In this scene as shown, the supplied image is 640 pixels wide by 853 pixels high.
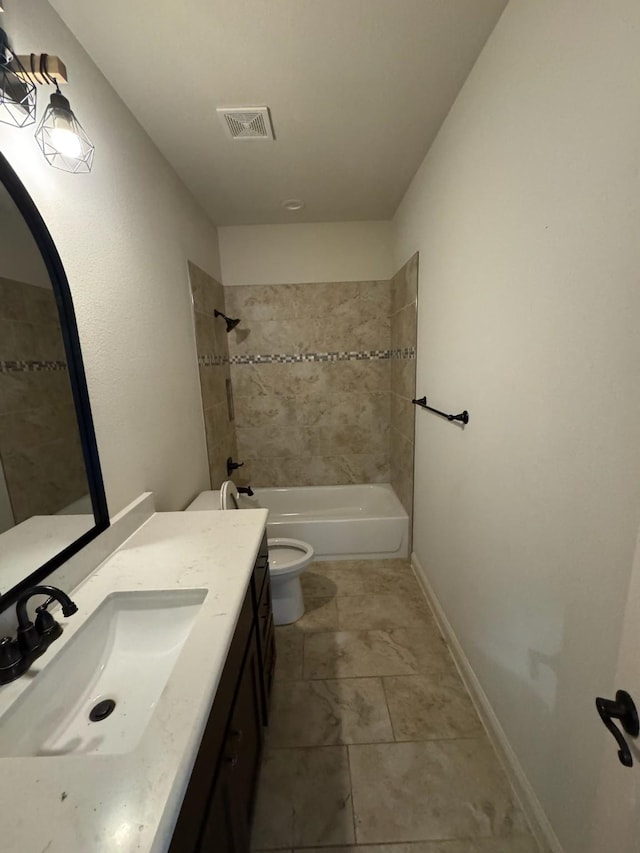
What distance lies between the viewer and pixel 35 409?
3.06ft

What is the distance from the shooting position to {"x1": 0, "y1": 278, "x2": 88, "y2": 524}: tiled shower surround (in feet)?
2.82

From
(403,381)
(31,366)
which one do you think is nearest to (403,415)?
(403,381)

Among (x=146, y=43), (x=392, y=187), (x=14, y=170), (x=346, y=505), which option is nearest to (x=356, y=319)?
(x=392, y=187)

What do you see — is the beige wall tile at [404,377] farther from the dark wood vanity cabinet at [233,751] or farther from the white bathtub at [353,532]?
the dark wood vanity cabinet at [233,751]

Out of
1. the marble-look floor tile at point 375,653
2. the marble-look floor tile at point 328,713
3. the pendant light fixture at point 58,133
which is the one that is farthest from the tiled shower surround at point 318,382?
the pendant light fixture at point 58,133

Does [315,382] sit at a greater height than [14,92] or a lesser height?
lesser

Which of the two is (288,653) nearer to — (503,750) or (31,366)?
(503,750)

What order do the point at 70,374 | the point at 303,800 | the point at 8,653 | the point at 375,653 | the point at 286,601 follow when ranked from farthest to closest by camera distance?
the point at 286,601
the point at 375,653
the point at 303,800
the point at 70,374
the point at 8,653

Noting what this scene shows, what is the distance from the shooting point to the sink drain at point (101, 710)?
780 millimetres

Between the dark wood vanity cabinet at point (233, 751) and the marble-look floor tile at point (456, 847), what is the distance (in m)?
0.34

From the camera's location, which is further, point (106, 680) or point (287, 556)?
point (287, 556)

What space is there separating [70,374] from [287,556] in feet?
5.04

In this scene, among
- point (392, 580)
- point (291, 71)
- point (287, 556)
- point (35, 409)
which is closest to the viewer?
point (35, 409)

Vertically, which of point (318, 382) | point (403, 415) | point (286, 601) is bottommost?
point (286, 601)
